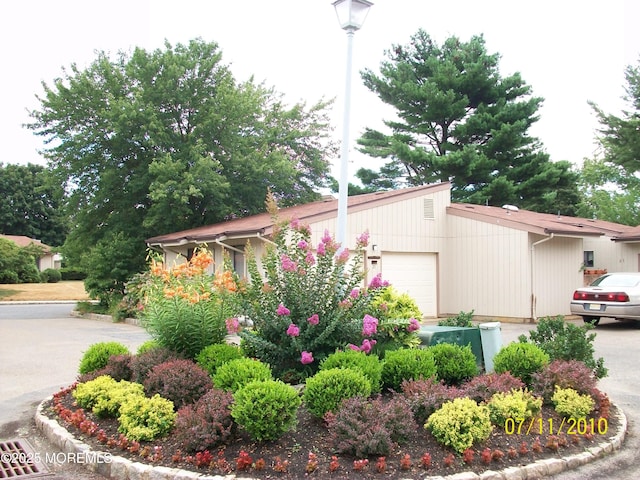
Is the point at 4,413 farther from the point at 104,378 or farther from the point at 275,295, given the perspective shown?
the point at 275,295

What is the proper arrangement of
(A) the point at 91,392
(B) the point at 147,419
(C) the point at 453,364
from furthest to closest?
(C) the point at 453,364, (A) the point at 91,392, (B) the point at 147,419

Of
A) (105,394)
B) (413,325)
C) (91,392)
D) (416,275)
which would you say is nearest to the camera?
(105,394)

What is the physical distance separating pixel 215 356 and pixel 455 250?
12875 mm

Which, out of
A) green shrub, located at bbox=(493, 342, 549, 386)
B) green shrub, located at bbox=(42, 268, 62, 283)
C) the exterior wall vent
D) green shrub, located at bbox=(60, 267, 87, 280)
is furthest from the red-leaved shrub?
green shrub, located at bbox=(60, 267, 87, 280)

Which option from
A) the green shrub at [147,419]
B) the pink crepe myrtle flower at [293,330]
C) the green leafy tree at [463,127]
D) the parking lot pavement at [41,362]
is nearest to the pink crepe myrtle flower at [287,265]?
the pink crepe myrtle flower at [293,330]

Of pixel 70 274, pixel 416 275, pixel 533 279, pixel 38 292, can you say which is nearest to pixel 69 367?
pixel 416 275

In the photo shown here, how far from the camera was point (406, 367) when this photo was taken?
5.97 m

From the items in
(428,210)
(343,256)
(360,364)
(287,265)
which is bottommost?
(360,364)

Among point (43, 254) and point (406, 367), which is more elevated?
→ point (43, 254)

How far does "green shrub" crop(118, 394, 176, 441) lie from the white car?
12257mm

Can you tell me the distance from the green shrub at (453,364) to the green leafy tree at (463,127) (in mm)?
21112

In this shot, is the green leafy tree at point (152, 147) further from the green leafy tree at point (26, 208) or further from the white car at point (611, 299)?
the green leafy tree at point (26, 208)

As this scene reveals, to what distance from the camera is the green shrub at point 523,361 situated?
6.30m

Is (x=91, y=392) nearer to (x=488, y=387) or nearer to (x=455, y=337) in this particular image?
(x=488, y=387)
